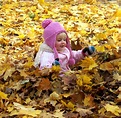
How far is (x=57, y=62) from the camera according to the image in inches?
156

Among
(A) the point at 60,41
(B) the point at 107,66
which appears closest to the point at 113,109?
(B) the point at 107,66

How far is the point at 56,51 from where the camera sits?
4.05m

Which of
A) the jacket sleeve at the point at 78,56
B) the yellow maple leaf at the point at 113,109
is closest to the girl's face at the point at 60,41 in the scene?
the jacket sleeve at the point at 78,56

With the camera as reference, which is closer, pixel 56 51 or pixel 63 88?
pixel 63 88

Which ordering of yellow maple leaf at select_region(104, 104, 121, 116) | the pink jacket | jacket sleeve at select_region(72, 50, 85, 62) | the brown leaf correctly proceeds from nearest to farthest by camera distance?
yellow maple leaf at select_region(104, 104, 121, 116) → the brown leaf → the pink jacket → jacket sleeve at select_region(72, 50, 85, 62)

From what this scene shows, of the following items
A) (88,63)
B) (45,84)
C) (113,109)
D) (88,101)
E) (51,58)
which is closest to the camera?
(113,109)

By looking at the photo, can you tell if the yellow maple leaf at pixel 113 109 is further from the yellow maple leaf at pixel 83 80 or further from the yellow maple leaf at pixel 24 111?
the yellow maple leaf at pixel 24 111

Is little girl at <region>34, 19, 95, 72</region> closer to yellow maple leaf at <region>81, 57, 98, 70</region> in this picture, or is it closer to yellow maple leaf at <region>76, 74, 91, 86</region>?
yellow maple leaf at <region>81, 57, 98, 70</region>

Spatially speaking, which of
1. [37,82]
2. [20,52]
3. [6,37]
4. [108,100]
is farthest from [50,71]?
[6,37]

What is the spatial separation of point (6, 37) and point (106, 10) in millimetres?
2657

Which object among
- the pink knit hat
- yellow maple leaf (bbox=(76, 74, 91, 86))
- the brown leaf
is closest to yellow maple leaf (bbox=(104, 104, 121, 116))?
yellow maple leaf (bbox=(76, 74, 91, 86))

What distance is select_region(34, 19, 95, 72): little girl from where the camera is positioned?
4.02m

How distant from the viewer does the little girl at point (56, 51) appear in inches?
158

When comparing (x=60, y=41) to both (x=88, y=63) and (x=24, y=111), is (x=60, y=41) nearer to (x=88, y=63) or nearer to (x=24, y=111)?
(x=88, y=63)
